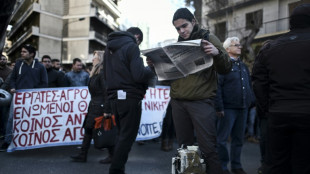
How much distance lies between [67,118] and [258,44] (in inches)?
735

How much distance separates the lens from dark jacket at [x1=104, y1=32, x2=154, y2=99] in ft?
12.3

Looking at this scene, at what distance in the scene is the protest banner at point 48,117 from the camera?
19.2ft

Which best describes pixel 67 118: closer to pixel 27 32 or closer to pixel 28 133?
pixel 28 133

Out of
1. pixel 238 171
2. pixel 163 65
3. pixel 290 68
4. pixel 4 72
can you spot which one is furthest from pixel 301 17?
pixel 4 72

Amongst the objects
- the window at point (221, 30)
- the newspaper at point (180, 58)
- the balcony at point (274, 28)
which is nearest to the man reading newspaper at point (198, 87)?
the newspaper at point (180, 58)

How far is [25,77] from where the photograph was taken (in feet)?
20.5

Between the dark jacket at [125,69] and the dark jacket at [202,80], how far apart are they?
642 millimetres

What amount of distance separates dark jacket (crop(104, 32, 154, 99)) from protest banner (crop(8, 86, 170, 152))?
2643 mm

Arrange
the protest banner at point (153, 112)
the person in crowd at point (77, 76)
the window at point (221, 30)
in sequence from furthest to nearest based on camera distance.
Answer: the window at point (221, 30) → the person in crowd at point (77, 76) → the protest banner at point (153, 112)

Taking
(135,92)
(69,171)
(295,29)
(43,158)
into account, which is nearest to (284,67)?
(295,29)

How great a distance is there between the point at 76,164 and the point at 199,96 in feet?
9.06

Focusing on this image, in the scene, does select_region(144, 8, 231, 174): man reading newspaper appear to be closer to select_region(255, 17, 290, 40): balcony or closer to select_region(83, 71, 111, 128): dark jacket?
select_region(83, 71, 111, 128): dark jacket

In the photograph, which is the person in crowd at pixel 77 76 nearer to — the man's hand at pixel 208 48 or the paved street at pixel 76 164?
the paved street at pixel 76 164

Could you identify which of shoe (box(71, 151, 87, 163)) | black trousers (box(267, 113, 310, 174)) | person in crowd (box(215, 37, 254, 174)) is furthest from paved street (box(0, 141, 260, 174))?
black trousers (box(267, 113, 310, 174))
